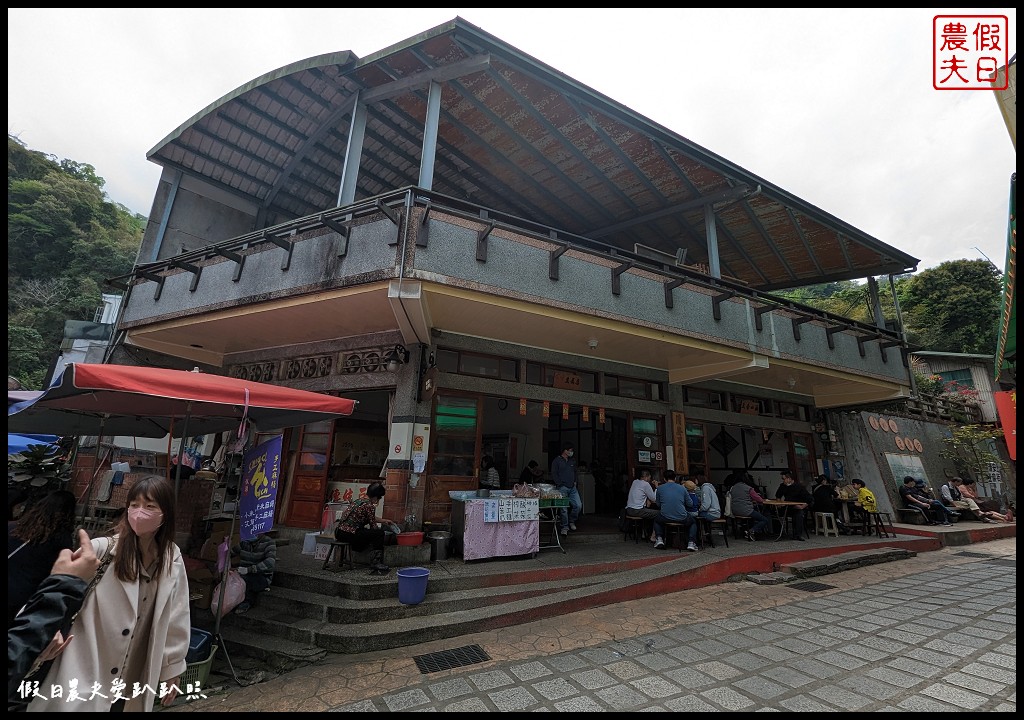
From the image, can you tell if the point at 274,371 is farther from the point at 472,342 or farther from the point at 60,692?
the point at 60,692

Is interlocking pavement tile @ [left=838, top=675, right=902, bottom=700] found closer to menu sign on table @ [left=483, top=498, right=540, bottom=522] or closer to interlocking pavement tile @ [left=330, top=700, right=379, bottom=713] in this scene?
interlocking pavement tile @ [left=330, top=700, right=379, bottom=713]

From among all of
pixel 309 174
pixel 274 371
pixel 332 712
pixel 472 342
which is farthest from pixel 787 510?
pixel 309 174

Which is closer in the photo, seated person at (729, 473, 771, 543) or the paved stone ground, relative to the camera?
the paved stone ground

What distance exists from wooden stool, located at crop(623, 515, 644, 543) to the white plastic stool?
542cm

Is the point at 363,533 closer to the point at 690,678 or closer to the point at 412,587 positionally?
the point at 412,587

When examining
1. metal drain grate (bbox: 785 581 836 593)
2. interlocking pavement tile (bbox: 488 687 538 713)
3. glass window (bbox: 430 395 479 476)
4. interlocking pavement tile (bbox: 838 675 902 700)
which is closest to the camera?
interlocking pavement tile (bbox: 488 687 538 713)

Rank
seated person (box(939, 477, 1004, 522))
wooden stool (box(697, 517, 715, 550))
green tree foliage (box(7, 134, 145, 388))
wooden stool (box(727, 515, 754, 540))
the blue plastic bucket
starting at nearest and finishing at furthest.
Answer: the blue plastic bucket < wooden stool (box(697, 517, 715, 550)) < wooden stool (box(727, 515, 754, 540)) < seated person (box(939, 477, 1004, 522)) < green tree foliage (box(7, 134, 145, 388))

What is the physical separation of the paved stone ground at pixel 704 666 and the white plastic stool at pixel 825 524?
4889 millimetres

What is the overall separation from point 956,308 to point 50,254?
53127mm

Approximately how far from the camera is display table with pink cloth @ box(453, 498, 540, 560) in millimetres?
6758

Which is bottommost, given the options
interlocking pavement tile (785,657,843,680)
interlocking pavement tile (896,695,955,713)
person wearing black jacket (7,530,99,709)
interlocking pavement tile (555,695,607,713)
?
interlocking pavement tile (555,695,607,713)

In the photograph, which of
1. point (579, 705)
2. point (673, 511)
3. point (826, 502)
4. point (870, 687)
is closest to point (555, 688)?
point (579, 705)

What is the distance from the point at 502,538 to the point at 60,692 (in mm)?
5283

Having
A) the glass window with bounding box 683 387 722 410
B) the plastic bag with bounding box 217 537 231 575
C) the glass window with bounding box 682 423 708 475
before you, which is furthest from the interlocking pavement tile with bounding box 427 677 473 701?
the glass window with bounding box 683 387 722 410
